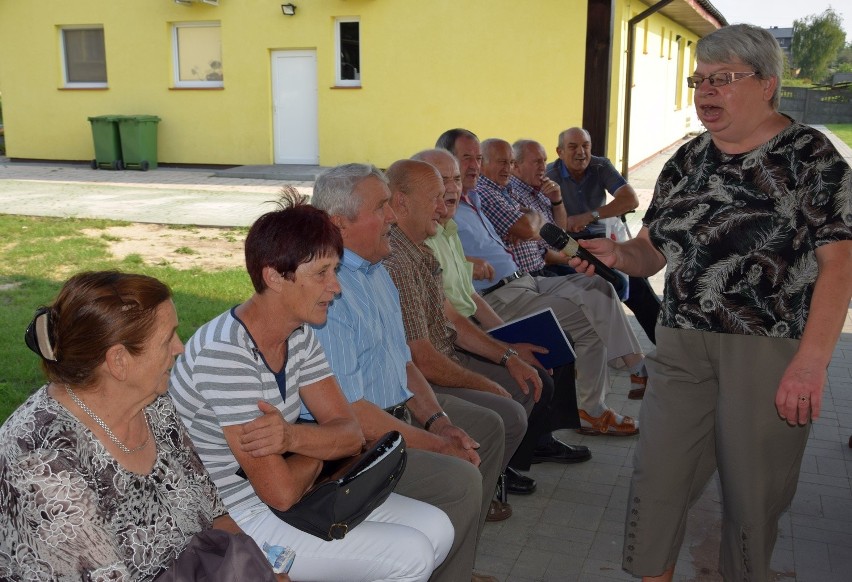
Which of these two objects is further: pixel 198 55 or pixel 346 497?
pixel 198 55

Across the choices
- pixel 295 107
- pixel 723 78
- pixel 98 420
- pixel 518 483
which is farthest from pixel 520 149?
pixel 295 107

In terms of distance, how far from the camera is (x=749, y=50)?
8.85 ft

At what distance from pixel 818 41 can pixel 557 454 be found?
7209cm

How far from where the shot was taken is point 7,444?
1.86 meters

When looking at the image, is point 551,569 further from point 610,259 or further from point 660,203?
point 660,203

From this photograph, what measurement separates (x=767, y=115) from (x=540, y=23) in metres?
13.2

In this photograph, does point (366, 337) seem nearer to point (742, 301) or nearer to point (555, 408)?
point (742, 301)

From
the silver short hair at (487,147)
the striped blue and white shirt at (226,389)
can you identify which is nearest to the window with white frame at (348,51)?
the silver short hair at (487,147)

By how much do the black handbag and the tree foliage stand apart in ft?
241

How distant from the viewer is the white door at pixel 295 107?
17.3 m

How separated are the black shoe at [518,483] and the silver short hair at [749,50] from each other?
2251mm

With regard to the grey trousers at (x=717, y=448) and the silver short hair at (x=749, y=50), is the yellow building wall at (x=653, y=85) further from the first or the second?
the grey trousers at (x=717, y=448)

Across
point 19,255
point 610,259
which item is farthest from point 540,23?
point 610,259

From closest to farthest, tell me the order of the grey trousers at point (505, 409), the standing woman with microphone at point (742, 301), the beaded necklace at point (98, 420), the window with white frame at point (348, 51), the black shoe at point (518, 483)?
the beaded necklace at point (98, 420) < the standing woman with microphone at point (742, 301) < the grey trousers at point (505, 409) < the black shoe at point (518, 483) < the window with white frame at point (348, 51)
